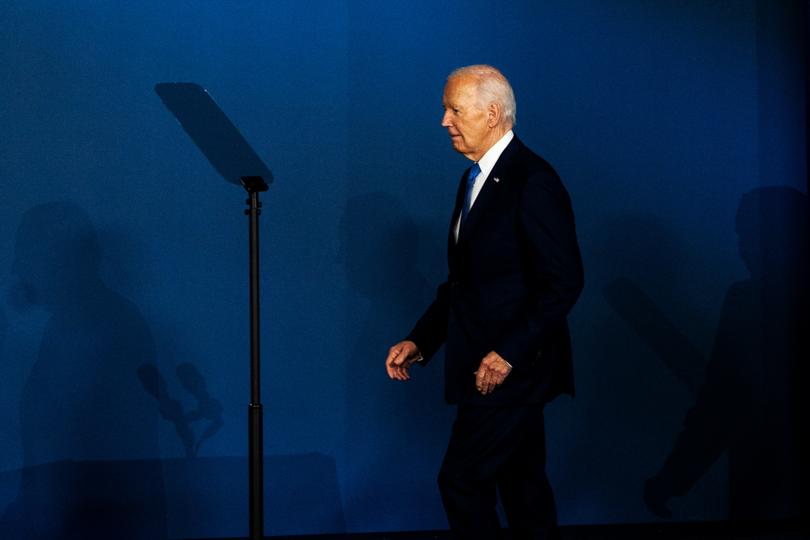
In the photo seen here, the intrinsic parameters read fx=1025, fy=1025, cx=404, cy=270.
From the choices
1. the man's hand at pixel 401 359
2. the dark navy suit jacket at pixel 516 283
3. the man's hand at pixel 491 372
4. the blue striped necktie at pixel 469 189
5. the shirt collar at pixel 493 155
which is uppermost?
the shirt collar at pixel 493 155

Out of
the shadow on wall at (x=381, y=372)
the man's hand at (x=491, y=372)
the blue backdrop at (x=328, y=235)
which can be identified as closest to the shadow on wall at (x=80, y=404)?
the blue backdrop at (x=328, y=235)

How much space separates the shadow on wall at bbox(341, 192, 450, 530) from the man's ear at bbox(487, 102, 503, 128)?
3.90ft

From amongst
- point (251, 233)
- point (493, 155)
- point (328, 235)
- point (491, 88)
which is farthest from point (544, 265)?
point (328, 235)

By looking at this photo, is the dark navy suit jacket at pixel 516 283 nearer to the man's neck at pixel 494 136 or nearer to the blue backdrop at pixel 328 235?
the man's neck at pixel 494 136

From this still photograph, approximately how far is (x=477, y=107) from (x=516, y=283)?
0.45 m

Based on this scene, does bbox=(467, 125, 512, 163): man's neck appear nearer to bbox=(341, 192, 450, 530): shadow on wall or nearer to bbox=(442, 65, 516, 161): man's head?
bbox=(442, 65, 516, 161): man's head

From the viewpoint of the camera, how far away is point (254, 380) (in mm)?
2633

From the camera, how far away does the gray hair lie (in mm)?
2557

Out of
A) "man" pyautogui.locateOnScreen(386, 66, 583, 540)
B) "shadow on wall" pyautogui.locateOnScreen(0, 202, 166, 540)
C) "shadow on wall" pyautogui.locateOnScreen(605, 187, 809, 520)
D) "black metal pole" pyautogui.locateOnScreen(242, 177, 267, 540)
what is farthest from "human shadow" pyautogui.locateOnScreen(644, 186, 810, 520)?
"shadow on wall" pyautogui.locateOnScreen(0, 202, 166, 540)

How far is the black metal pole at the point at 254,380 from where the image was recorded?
2627 millimetres

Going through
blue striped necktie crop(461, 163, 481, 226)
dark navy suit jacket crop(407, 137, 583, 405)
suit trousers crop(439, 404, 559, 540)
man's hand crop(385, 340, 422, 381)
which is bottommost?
suit trousers crop(439, 404, 559, 540)

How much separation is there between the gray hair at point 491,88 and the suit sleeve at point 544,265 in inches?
8.9

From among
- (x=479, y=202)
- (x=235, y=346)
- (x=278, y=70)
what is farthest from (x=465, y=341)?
(x=278, y=70)

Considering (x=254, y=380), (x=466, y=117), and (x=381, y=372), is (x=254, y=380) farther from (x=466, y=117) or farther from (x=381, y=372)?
(x=381, y=372)
